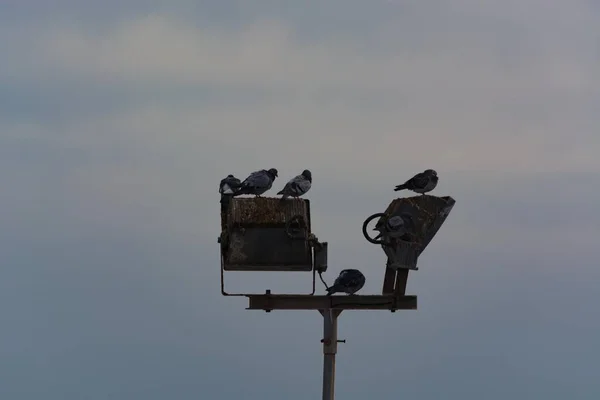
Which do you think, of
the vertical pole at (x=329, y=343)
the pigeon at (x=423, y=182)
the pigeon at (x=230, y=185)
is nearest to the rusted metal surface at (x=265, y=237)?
the vertical pole at (x=329, y=343)

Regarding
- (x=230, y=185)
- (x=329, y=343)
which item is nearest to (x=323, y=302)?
(x=329, y=343)

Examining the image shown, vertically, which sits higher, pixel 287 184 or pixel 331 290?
pixel 287 184

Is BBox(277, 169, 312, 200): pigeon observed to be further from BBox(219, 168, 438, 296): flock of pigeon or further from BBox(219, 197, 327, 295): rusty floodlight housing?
BBox(219, 197, 327, 295): rusty floodlight housing

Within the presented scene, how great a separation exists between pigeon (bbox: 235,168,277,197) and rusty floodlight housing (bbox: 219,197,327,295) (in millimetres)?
5636

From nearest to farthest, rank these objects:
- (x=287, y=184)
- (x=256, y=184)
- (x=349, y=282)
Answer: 1. (x=349, y=282)
2. (x=287, y=184)
3. (x=256, y=184)

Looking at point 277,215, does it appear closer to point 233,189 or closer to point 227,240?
point 227,240

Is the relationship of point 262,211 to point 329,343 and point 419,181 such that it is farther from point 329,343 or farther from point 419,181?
point 419,181

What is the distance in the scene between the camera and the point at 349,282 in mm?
14148

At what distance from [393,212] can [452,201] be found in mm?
686

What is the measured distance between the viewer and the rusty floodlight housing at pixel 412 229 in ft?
44.0

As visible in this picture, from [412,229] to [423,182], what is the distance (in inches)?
252

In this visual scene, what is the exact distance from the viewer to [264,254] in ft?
43.9

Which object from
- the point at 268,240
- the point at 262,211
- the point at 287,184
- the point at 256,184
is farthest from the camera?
the point at 256,184

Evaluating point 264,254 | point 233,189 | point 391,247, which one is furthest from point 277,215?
point 233,189
